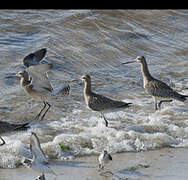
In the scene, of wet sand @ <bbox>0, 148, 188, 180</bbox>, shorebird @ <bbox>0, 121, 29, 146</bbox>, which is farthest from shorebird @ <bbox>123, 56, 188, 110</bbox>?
shorebird @ <bbox>0, 121, 29, 146</bbox>

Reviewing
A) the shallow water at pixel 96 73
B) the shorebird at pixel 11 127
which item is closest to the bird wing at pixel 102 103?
the shallow water at pixel 96 73

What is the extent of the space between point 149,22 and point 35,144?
877cm

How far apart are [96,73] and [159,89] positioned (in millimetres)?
1815

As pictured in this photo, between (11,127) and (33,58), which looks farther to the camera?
(33,58)

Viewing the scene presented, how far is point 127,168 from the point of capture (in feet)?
18.0

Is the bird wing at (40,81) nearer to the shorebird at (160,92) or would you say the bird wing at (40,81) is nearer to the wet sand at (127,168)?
the shorebird at (160,92)

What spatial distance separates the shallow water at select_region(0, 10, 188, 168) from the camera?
626cm

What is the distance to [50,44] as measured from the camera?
10.7 m

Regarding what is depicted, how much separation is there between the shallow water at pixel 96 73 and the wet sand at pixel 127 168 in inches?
7.6

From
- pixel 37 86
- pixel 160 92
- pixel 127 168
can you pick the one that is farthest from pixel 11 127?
pixel 160 92

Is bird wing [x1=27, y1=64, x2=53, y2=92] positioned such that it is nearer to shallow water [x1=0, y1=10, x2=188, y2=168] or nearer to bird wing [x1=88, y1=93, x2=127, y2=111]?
shallow water [x1=0, y1=10, x2=188, y2=168]

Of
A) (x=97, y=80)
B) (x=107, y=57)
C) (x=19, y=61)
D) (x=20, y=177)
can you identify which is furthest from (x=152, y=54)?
(x=20, y=177)

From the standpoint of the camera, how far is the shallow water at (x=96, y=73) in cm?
626

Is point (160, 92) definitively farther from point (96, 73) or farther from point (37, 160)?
point (37, 160)
